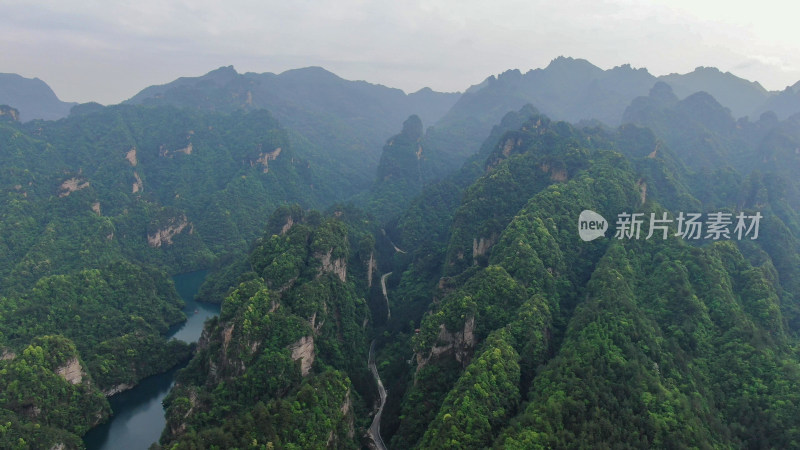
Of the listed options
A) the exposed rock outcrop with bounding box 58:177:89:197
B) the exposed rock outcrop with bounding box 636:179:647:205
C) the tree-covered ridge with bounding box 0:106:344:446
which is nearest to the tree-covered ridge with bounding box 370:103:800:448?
the exposed rock outcrop with bounding box 636:179:647:205

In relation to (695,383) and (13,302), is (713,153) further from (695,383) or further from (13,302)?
(13,302)

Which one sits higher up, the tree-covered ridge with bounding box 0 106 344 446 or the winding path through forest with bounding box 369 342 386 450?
the tree-covered ridge with bounding box 0 106 344 446

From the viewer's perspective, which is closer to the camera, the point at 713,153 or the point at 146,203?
the point at 146,203

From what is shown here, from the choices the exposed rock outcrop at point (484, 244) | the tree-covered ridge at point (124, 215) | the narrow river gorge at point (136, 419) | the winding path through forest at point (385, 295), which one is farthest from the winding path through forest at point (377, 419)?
the tree-covered ridge at point (124, 215)

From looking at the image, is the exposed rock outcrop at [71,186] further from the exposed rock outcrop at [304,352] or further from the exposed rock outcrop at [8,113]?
the exposed rock outcrop at [304,352]

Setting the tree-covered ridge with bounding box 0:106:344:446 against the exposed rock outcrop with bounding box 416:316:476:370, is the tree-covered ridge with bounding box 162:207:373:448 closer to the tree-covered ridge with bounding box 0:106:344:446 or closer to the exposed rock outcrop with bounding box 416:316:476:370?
the exposed rock outcrop with bounding box 416:316:476:370

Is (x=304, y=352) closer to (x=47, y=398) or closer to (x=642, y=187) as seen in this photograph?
(x=47, y=398)

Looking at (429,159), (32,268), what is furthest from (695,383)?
(429,159)
